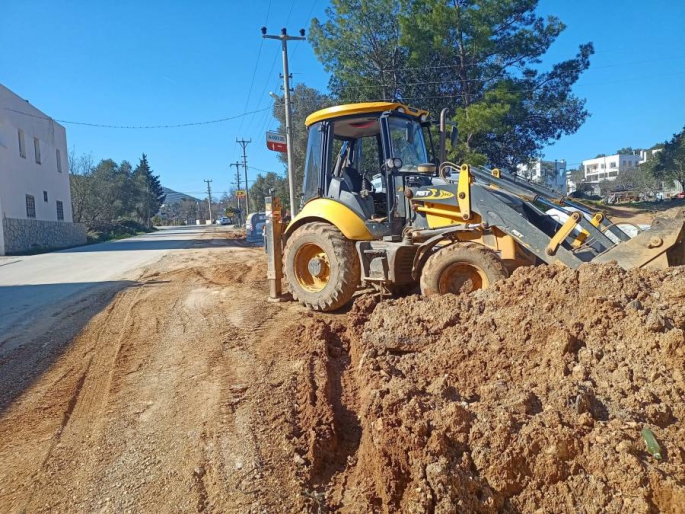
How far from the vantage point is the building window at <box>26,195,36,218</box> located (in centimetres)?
2844

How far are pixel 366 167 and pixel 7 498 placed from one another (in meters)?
5.79

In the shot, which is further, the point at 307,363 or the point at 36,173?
the point at 36,173

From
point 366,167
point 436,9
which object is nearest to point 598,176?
point 436,9

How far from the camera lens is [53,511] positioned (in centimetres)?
268

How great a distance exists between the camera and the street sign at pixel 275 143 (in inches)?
827

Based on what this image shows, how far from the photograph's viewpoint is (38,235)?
93.4 ft

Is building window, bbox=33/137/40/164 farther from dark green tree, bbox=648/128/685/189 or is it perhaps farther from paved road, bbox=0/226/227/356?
dark green tree, bbox=648/128/685/189

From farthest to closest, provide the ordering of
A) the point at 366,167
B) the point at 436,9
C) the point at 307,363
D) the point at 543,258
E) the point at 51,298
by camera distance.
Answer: the point at 436,9 → the point at 51,298 → the point at 366,167 → the point at 543,258 → the point at 307,363

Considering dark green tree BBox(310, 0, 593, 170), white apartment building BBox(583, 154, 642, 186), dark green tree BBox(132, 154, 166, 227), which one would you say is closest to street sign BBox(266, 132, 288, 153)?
dark green tree BBox(310, 0, 593, 170)

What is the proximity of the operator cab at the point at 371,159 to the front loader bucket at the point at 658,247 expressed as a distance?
2.41m

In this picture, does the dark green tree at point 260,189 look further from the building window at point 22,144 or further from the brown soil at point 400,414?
the brown soil at point 400,414

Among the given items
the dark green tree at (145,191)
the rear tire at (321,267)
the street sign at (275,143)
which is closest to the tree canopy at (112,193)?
the dark green tree at (145,191)

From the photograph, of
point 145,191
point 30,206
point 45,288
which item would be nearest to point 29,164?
point 30,206

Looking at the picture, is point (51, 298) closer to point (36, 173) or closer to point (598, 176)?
point (36, 173)
